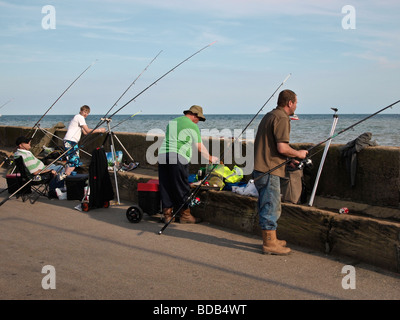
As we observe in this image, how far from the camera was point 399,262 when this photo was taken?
4.43 meters

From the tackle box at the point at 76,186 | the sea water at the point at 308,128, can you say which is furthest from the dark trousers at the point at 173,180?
the tackle box at the point at 76,186

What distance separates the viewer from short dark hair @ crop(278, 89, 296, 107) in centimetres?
506

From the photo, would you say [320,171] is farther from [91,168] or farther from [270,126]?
[91,168]

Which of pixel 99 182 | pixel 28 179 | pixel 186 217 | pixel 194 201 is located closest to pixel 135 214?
pixel 186 217

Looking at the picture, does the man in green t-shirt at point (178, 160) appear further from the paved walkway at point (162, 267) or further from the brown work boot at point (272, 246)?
the brown work boot at point (272, 246)

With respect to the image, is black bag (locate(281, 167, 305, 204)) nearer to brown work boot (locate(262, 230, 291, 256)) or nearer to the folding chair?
brown work boot (locate(262, 230, 291, 256))

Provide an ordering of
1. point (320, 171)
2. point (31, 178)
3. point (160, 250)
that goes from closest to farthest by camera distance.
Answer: point (160, 250)
point (320, 171)
point (31, 178)

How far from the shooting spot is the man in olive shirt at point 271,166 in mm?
5012

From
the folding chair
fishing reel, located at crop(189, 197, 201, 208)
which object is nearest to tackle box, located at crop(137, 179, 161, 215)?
fishing reel, located at crop(189, 197, 201, 208)

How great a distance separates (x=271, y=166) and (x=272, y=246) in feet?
2.86

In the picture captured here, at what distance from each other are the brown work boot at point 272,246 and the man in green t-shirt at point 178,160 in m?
1.66

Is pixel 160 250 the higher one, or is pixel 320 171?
pixel 320 171
